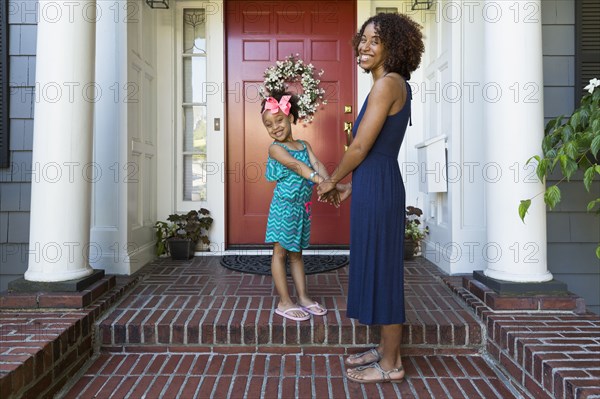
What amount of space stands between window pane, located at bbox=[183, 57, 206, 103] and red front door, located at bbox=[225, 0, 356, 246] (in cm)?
25

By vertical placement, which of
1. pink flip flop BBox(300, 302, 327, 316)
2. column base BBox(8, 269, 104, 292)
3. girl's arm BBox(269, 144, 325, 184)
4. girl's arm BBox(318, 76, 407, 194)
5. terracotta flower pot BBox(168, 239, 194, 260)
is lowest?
pink flip flop BBox(300, 302, 327, 316)

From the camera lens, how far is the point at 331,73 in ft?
12.0

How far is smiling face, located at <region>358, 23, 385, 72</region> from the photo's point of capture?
1.64 metres

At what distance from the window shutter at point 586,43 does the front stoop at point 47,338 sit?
10.6 ft

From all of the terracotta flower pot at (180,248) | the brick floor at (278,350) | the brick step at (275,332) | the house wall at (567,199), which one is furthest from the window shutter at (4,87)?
the house wall at (567,199)

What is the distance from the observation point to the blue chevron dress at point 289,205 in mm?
2123

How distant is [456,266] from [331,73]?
1901mm

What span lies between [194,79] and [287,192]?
2.07 meters

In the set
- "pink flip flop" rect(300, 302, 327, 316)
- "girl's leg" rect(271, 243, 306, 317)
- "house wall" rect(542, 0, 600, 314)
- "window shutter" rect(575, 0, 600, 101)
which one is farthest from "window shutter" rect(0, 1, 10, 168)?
"window shutter" rect(575, 0, 600, 101)

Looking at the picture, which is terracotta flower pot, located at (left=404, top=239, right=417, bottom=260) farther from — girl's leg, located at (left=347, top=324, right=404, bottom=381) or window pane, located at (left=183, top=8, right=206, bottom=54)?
window pane, located at (left=183, top=8, right=206, bottom=54)

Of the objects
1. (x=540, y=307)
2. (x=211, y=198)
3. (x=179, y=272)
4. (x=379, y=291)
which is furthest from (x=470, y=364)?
(x=211, y=198)

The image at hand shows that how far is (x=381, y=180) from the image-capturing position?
1.67 meters

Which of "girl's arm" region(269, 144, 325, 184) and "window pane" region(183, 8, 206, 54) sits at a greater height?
"window pane" region(183, 8, 206, 54)

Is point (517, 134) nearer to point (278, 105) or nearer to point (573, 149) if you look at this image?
point (573, 149)
